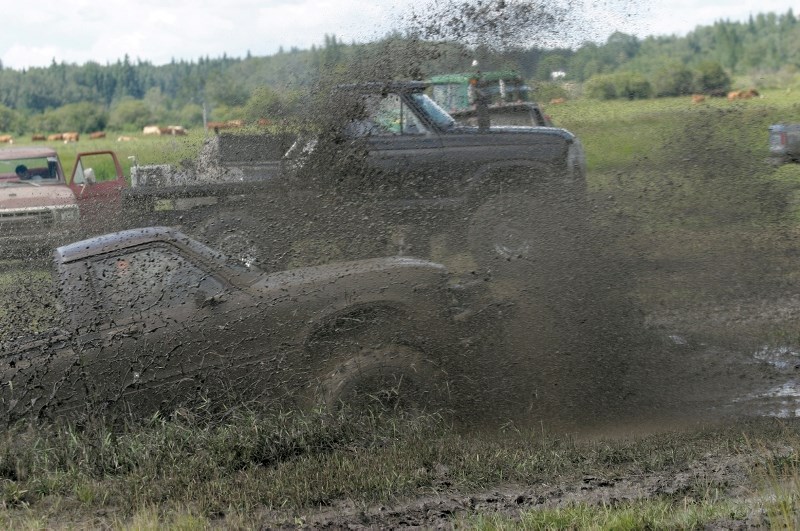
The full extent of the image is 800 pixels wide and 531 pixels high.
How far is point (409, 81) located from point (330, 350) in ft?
12.0

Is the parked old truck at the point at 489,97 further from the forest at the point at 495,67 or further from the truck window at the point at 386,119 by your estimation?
the truck window at the point at 386,119

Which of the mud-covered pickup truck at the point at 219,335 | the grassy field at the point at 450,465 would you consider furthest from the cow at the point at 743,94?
the mud-covered pickup truck at the point at 219,335

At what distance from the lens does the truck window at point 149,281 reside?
21.0 feet

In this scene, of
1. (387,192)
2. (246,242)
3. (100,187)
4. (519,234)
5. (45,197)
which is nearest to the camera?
(246,242)

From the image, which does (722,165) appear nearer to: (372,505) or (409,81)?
(409,81)

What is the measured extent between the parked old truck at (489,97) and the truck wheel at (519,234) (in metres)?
1.27

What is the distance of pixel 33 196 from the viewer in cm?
1495

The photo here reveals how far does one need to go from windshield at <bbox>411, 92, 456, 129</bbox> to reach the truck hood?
22.4 ft

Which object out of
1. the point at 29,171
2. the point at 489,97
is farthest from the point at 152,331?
the point at 29,171

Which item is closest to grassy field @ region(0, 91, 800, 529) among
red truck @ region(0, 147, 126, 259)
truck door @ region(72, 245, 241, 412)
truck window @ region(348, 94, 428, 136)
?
truck door @ region(72, 245, 241, 412)

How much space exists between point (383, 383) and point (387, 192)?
2.73 metres

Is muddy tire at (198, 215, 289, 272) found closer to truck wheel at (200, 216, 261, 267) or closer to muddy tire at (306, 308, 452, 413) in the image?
truck wheel at (200, 216, 261, 267)

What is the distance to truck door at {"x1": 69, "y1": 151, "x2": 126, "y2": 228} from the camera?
10125 mm

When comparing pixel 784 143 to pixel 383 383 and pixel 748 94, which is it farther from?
pixel 383 383
